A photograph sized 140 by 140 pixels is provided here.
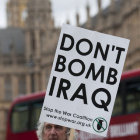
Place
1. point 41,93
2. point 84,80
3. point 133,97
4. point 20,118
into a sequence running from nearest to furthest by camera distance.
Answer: point 84,80 → point 133,97 → point 41,93 → point 20,118

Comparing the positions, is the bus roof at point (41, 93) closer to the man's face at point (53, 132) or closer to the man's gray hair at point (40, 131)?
the man's gray hair at point (40, 131)

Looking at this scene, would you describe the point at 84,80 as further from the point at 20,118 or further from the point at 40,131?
the point at 20,118

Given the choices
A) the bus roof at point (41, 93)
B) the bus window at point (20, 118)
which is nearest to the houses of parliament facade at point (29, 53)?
the bus window at point (20, 118)

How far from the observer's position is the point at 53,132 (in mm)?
7875

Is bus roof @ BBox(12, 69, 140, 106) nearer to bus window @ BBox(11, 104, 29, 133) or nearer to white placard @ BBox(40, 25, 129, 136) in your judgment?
bus window @ BBox(11, 104, 29, 133)

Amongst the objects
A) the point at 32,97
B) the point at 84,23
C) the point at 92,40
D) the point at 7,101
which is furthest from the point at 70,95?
the point at 7,101

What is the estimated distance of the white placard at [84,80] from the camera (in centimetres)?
791

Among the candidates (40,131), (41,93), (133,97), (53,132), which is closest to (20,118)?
(41,93)

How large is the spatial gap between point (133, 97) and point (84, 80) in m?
12.8

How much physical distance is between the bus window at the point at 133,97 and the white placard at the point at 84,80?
40.5ft

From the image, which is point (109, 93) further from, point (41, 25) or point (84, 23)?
point (41, 25)

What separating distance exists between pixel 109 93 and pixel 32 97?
59.2 ft

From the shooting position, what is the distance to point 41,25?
3536 inches

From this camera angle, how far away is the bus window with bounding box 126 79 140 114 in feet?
67.2
